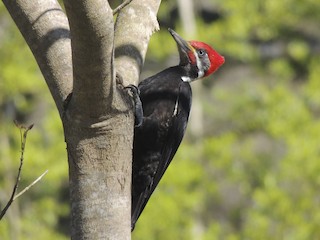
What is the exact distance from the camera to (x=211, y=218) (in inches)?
343

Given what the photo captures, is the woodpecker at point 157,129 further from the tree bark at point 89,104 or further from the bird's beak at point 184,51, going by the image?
the tree bark at point 89,104

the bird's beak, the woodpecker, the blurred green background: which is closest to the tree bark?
the woodpecker

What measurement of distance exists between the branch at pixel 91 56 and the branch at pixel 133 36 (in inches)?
10.5

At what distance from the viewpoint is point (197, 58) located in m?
4.47

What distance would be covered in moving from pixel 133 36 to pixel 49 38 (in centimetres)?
40

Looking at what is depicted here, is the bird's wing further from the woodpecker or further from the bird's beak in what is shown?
the bird's beak

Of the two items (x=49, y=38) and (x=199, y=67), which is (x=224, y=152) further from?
(x=49, y=38)

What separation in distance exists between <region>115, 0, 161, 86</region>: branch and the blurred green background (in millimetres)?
Result: 4259

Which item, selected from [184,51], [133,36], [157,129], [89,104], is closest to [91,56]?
[89,104]

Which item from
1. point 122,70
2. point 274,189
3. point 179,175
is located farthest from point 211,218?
point 122,70

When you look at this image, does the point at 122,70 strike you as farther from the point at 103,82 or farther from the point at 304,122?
the point at 304,122

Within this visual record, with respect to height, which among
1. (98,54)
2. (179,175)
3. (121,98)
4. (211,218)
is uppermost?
(98,54)

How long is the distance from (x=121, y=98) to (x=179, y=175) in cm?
545

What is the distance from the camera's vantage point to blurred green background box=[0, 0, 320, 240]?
7.02 meters
